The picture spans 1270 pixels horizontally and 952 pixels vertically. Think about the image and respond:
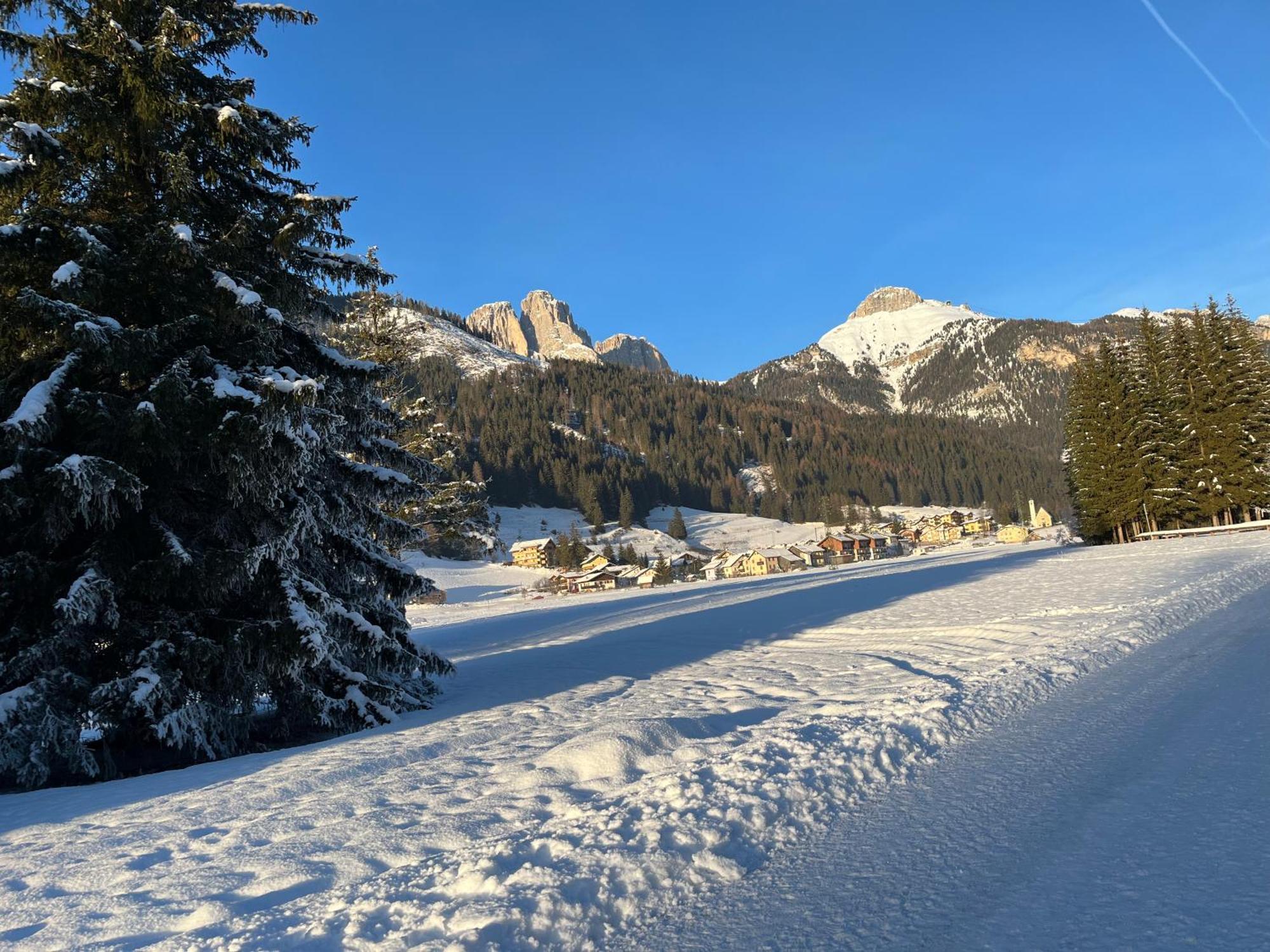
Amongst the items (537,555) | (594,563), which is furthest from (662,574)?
(537,555)

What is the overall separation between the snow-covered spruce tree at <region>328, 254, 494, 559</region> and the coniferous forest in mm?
35604

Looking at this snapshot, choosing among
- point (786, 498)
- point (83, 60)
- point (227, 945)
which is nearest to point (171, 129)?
point (83, 60)

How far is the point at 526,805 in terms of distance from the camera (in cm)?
524

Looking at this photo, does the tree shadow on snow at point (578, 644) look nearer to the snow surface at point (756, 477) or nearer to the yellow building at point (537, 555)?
the yellow building at point (537, 555)

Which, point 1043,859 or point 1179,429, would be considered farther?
point 1179,429

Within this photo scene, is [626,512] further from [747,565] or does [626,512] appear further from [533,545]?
[747,565]

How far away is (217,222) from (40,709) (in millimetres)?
6006

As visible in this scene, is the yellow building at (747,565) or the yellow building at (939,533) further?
the yellow building at (939,533)

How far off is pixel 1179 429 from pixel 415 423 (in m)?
40.0

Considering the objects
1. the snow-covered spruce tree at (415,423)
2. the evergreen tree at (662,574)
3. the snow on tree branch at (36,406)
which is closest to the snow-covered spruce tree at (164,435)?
the snow on tree branch at (36,406)

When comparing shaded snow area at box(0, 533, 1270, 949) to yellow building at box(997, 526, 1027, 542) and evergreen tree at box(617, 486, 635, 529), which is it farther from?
evergreen tree at box(617, 486, 635, 529)

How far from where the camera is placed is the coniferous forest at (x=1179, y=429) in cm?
3778

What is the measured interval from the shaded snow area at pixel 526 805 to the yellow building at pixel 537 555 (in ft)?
319

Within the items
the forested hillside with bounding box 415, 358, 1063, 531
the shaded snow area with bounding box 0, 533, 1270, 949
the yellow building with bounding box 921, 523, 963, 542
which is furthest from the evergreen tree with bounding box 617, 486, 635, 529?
the shaded snow area with bounding box 0, 533, 1270, 949
